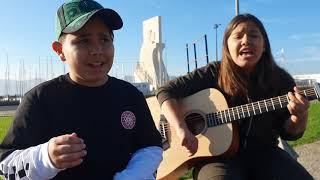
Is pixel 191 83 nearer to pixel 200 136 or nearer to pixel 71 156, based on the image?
pixel 200 136

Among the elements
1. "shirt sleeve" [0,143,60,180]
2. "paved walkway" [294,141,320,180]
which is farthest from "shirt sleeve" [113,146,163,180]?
"paved walkway" [294,141,320,180]

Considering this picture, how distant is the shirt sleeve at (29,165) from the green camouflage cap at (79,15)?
2.12 feet

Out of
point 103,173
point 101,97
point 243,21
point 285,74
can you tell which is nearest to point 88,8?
point 101,97

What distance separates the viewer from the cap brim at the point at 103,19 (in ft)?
7.08

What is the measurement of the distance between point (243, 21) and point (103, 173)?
5.76 feet

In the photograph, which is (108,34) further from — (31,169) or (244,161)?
(244,161)

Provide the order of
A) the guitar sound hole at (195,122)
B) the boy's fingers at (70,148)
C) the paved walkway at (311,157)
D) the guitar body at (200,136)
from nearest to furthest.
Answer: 1. the boy's fingers at (70,148)
2. the guitar body at (200,136)
3. the guitar sound hole at (195,122)
4. the paved walkway at (311,157)

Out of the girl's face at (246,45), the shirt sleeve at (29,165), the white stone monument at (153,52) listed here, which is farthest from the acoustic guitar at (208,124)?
the white stone monument at (153,52)

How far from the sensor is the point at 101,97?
2.31 meters

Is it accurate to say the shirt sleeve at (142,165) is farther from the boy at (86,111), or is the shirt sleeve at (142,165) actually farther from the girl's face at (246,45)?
the girl's face at (246,45)

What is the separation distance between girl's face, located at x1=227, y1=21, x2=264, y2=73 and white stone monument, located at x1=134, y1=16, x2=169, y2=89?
43.2m

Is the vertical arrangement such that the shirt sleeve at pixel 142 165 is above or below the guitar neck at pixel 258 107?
below

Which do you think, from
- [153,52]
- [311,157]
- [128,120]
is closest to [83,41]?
[128,120]

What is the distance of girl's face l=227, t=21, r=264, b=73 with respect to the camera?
10.7 ft
